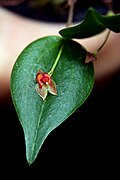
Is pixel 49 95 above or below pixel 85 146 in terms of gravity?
above

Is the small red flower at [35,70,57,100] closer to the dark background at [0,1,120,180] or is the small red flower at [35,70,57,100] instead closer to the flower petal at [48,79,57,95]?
the flower petal at [48,79,57,95]

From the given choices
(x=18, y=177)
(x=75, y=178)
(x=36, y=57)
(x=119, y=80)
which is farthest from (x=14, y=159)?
(x=36, y=57)

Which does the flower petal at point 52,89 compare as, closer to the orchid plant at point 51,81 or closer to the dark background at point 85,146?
the orchid plant at point 51,81

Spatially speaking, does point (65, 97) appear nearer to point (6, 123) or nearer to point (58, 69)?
point (58, 69)

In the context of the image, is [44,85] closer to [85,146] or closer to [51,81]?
[51,81]

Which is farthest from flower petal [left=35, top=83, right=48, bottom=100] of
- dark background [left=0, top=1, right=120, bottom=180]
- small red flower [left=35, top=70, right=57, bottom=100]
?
dark background [left=0, top=1, right=120, bottom=180]

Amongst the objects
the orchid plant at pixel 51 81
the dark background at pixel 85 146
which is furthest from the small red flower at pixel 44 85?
the dark background at pixel 85 146

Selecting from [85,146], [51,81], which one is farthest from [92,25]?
[85,146]
